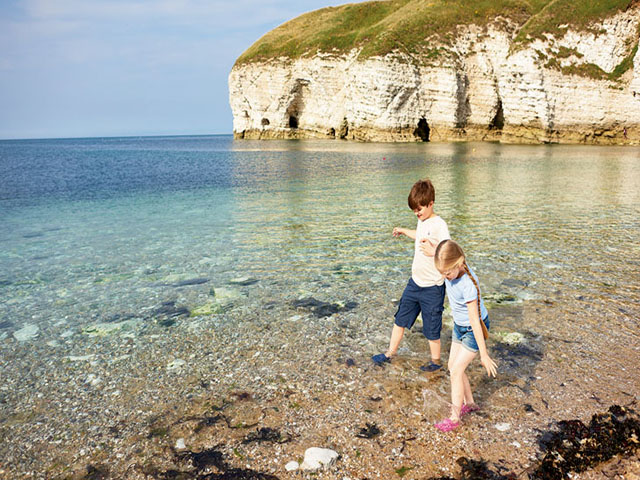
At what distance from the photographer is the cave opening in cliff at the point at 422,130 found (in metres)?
64.0

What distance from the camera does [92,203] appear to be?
18812mm

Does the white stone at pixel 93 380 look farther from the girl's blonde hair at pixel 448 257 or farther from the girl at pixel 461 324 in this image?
the girl's blonde hair at pixel 448 257

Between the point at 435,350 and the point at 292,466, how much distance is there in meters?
2.19

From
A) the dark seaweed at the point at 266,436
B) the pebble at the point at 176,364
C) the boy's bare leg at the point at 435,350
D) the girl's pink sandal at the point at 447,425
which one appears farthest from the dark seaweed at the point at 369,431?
the pebble at the point at 176,364

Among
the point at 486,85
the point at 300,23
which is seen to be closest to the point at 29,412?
the point at 486,85

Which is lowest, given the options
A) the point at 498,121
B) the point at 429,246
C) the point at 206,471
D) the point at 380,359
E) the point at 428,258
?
the point at 206,471

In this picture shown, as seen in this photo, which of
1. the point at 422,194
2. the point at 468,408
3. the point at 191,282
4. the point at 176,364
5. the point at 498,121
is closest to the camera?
the point at 468,408

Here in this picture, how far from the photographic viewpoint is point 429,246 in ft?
14.3

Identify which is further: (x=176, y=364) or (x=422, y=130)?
(x=422, y=130)

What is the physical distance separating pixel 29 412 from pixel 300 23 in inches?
3911

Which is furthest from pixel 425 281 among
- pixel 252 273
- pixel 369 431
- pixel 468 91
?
pixel 468 91

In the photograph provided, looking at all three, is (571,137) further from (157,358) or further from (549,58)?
(157,358)

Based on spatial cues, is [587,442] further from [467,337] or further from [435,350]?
[435,350]

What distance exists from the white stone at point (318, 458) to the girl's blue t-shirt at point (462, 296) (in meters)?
1.64
